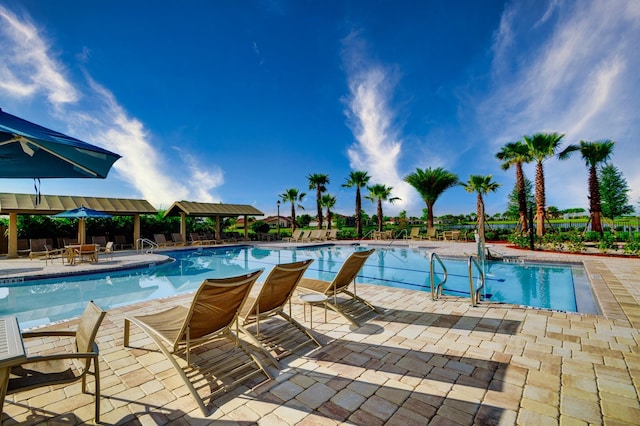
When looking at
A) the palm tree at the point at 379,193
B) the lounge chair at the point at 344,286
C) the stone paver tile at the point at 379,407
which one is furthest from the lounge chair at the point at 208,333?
the palm tree at the point at 379,193

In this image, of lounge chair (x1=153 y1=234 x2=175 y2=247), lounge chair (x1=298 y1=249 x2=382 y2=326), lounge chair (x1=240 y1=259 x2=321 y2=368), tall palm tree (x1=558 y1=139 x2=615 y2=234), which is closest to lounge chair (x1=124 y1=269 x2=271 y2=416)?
lounge chair (x1=240 y1=259 x2=321 y2=368)

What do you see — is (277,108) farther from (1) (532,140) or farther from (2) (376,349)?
(2) (376,349)

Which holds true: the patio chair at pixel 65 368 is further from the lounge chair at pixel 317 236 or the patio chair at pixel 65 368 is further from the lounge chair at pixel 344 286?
the lounge chair at pixel 317 236

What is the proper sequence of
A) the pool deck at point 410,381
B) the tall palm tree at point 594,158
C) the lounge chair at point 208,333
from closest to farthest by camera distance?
1. the pool deck at point 410,381
2. the lounge chair at point 208,333
3. the tall palm tree at point 594,158

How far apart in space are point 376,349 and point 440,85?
17.7 m

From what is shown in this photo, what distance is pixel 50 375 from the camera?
1.95 meters

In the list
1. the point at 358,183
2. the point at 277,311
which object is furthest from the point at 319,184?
the point at 277,311

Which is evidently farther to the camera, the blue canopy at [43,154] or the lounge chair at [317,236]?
the lounge chair at [317,236]

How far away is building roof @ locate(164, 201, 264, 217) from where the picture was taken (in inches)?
755

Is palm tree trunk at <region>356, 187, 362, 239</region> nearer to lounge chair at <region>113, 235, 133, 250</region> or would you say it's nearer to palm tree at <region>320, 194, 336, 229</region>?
palm tree at <region>320, 194, 336, 229</region>

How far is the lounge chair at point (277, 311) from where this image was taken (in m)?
3.18

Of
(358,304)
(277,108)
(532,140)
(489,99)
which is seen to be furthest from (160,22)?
(532,140)

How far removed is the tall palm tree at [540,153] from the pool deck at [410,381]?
16.2 meters

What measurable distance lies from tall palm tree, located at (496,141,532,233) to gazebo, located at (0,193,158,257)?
23438mm
